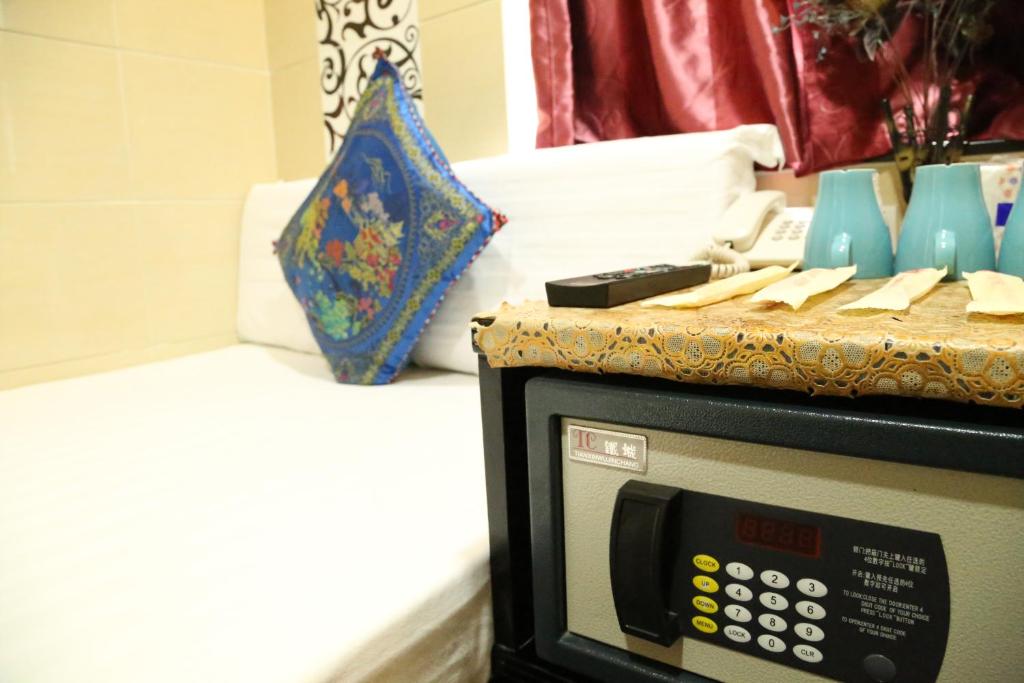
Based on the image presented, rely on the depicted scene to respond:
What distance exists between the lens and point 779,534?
1.58ft

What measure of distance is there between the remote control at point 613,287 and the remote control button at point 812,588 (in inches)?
10.0

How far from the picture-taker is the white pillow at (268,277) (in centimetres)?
171

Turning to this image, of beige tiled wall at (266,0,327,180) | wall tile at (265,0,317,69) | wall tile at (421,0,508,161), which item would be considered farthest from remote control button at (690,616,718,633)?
wall tile at (265,0,317,69)

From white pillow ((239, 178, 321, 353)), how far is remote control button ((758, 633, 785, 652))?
1.35 m

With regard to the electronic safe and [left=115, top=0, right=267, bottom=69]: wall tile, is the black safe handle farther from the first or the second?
[left=115, top=0, right=267, bottom=69]: wall tile

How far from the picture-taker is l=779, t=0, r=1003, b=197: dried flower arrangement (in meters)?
0.94

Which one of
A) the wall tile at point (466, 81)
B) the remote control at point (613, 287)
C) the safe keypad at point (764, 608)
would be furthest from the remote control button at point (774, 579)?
the wall tile at point (466, 81)

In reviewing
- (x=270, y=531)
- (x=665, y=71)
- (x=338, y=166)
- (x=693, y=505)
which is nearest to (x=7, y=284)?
(x=338, y=166)

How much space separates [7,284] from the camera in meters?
1.52

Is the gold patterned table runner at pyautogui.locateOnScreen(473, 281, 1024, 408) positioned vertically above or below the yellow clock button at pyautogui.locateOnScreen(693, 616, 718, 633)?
above

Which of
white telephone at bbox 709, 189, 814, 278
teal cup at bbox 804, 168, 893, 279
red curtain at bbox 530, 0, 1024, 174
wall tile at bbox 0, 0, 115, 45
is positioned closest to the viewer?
teal cup at bbox 804, 168, 893, 279

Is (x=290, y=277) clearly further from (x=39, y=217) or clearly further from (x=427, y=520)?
(x=427, y=520)

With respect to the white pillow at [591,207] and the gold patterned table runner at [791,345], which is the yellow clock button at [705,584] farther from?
the white pillow at [591,207]

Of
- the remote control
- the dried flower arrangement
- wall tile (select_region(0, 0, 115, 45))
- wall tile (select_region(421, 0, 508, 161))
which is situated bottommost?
the remote control
